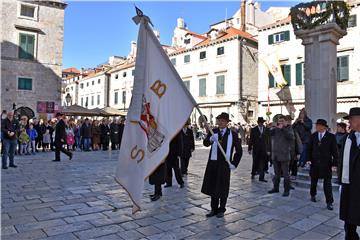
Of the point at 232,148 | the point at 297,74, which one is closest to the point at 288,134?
the point at 232,148

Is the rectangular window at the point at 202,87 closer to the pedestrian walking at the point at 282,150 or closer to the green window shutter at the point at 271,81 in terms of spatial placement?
the green window shutter at the point at 271,81

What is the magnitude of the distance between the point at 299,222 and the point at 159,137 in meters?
2.80

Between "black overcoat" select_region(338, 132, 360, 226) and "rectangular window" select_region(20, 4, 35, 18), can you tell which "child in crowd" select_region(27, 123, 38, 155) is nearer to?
"black overcoat" select_region(338, 132, 360, 226)

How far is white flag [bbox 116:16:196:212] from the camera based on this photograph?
4152 mm

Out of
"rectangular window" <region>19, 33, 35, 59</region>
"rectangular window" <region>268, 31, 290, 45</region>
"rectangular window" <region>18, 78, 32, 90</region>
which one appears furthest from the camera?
"rectangular window" <region>268, 31, 290, 45</region>

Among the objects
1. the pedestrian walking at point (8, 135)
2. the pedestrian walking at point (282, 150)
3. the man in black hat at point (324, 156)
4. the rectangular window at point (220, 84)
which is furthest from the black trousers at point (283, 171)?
the rectangular window at point (220, 84)

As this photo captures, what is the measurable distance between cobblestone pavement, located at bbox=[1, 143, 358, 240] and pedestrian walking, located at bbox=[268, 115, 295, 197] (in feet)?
1.28

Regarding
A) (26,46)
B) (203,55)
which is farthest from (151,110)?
(203,55)

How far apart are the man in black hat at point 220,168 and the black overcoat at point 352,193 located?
5.59 ft

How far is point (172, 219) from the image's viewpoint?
4.87 m

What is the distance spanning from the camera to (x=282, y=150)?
6.86 m

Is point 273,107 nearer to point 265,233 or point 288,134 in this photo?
point 288,134

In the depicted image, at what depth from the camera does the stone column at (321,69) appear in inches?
376

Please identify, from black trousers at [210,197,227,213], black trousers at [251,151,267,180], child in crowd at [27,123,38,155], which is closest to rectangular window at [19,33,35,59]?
child in crowd at [27,123,38,155]
